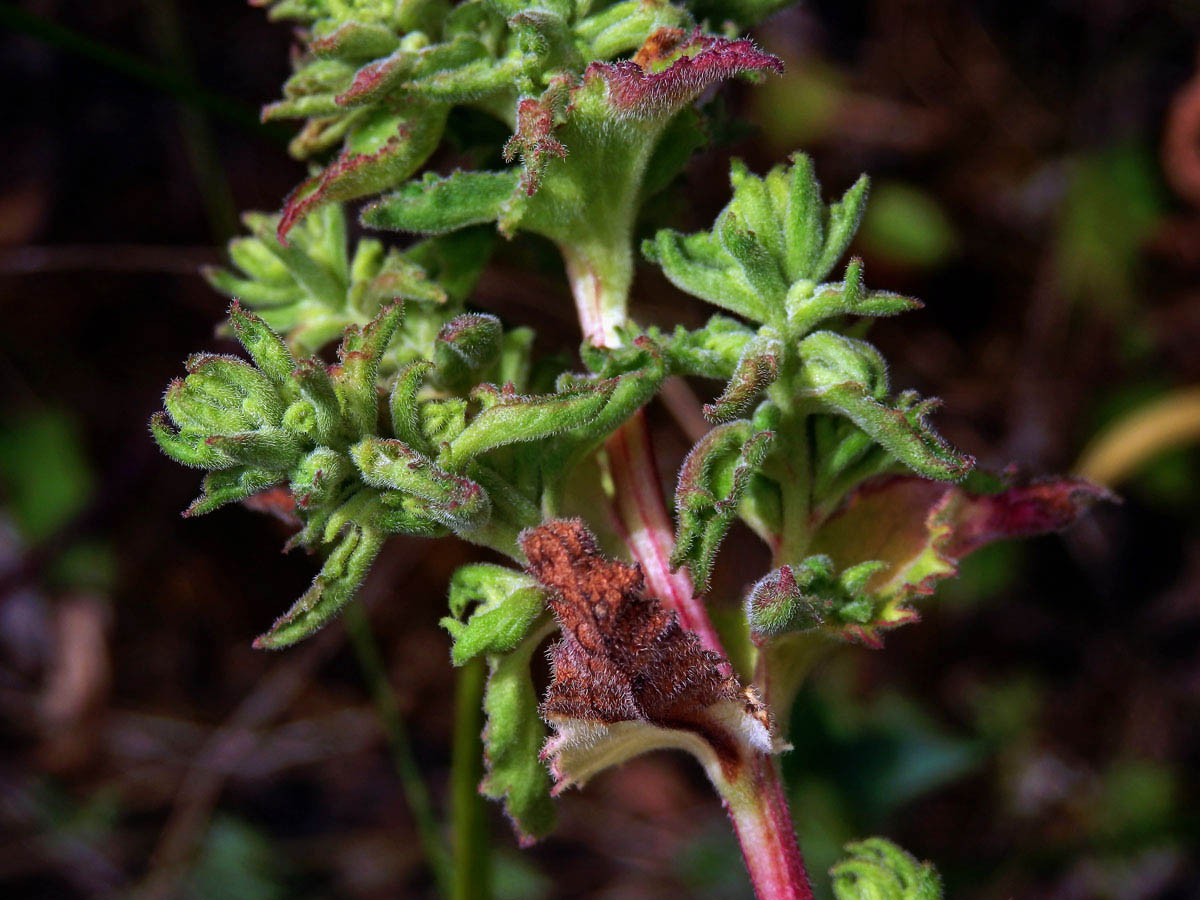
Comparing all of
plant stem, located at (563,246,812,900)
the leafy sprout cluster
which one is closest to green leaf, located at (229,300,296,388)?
the leafy sprout cluster

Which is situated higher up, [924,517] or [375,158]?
[375,158]

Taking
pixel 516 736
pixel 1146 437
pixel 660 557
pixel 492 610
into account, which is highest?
pixel 492 610

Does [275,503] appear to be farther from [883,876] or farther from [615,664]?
[883,876]

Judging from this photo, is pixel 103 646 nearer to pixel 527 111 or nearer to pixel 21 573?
pixel 21 573

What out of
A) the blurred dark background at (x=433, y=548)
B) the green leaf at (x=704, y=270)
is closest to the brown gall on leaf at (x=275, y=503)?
the green leaf at (x=704, y=270)

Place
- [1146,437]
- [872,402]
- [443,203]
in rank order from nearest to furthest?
[872,402], [443,203], [1146,437]

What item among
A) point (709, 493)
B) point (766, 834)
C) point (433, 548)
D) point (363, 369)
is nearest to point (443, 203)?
point (363, 369)

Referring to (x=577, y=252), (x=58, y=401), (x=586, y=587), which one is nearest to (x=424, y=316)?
(x=577, y=252)
